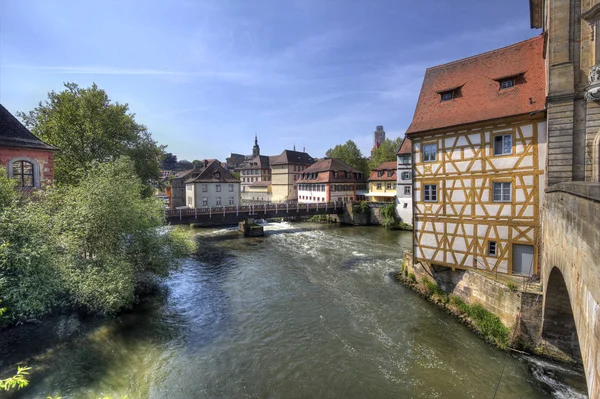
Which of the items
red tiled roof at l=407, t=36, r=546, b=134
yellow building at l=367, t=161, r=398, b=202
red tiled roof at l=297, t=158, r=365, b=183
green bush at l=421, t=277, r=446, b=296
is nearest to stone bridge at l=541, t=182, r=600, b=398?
red tiled roof at l=407, t=36, r=546, b=134

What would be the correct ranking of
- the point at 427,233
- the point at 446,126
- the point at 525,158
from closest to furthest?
the point at 525,158 < the point at 446,126 < the point at 427,233

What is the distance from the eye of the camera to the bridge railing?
1190 inches

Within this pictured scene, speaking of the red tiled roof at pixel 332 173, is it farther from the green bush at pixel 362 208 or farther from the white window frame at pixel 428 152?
the white window frame at pixel 428 152

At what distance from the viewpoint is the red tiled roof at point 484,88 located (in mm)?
12836

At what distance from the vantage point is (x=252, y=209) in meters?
33.7

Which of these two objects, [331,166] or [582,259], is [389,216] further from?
[582,259]

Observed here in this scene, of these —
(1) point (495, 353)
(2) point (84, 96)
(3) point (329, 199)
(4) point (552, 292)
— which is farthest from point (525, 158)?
(3) point (329, 199)

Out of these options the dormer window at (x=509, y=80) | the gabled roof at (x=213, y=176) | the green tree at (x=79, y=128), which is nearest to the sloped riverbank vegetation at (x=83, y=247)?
the green tree at (x=79, y=128)

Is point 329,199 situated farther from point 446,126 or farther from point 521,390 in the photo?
point 521,390

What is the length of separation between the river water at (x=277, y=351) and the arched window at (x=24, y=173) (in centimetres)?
894

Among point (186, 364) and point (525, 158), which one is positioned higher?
point (525, 158)

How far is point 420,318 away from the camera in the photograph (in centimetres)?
1314

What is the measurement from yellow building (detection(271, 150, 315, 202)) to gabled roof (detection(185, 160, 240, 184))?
55.0 ft

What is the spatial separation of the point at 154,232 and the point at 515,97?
17170mm
